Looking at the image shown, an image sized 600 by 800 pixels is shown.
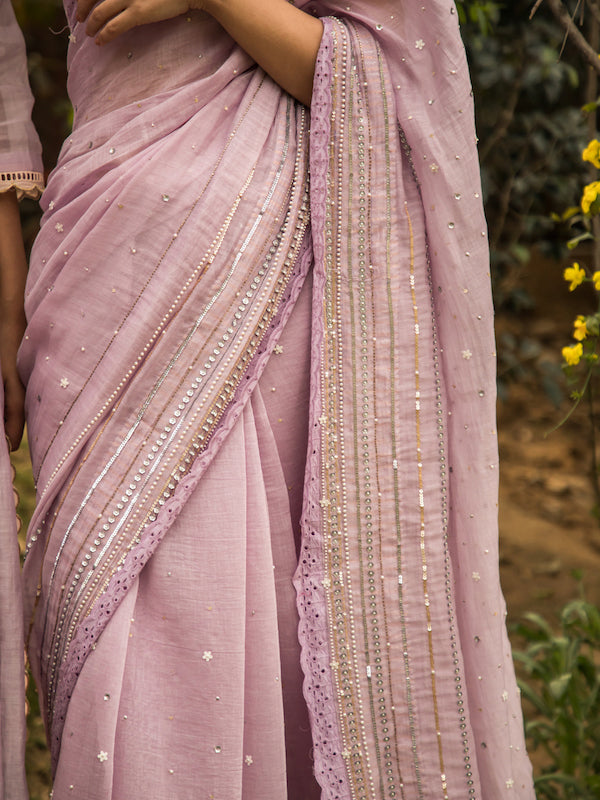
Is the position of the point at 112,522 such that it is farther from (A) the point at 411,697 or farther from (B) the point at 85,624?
(A) the point at 411,697

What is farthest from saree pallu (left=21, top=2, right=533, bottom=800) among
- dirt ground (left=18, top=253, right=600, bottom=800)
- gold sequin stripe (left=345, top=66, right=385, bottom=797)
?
dirt ground (left=18, top=253, right=600, bottom=800)

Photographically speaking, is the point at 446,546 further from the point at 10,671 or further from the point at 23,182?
the point at 23,182

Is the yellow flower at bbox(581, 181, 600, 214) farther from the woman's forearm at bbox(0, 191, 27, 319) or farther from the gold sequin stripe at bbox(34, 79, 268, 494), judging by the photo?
the woman's forearm at bbox(0, 191, 27, 319)

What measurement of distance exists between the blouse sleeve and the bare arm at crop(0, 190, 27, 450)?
2 cm

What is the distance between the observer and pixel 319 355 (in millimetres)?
1046

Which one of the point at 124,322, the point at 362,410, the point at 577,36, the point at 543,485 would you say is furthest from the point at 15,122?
the point at 543,485

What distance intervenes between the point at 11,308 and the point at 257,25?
1.56 feet

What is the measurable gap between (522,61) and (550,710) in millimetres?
1701

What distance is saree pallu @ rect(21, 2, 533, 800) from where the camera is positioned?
3.31 feet

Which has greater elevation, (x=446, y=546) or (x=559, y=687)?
(x=446, y=546)

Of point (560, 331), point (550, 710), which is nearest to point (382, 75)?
point (550, 710)

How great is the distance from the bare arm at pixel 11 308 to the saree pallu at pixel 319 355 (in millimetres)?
65

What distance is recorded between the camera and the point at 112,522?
1.00 m

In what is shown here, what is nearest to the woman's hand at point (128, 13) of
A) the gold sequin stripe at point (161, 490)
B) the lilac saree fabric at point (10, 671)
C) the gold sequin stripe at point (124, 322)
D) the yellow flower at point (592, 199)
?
the gold sequin stripe at point (124, 322)
